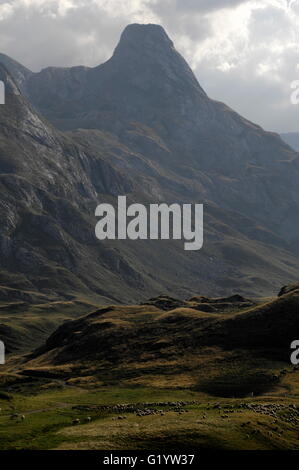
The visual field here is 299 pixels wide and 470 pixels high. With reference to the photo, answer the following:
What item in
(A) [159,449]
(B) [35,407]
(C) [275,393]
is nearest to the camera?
(A) [159,449]

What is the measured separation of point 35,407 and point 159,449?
4300cm

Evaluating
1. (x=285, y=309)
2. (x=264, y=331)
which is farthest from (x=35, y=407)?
(x=285, y=309)

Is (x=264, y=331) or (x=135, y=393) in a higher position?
(x=264, y=331)

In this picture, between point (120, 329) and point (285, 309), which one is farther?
point (120, 329)

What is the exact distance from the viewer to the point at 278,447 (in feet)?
244

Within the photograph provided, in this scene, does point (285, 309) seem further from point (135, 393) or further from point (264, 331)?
point (135, 393)
